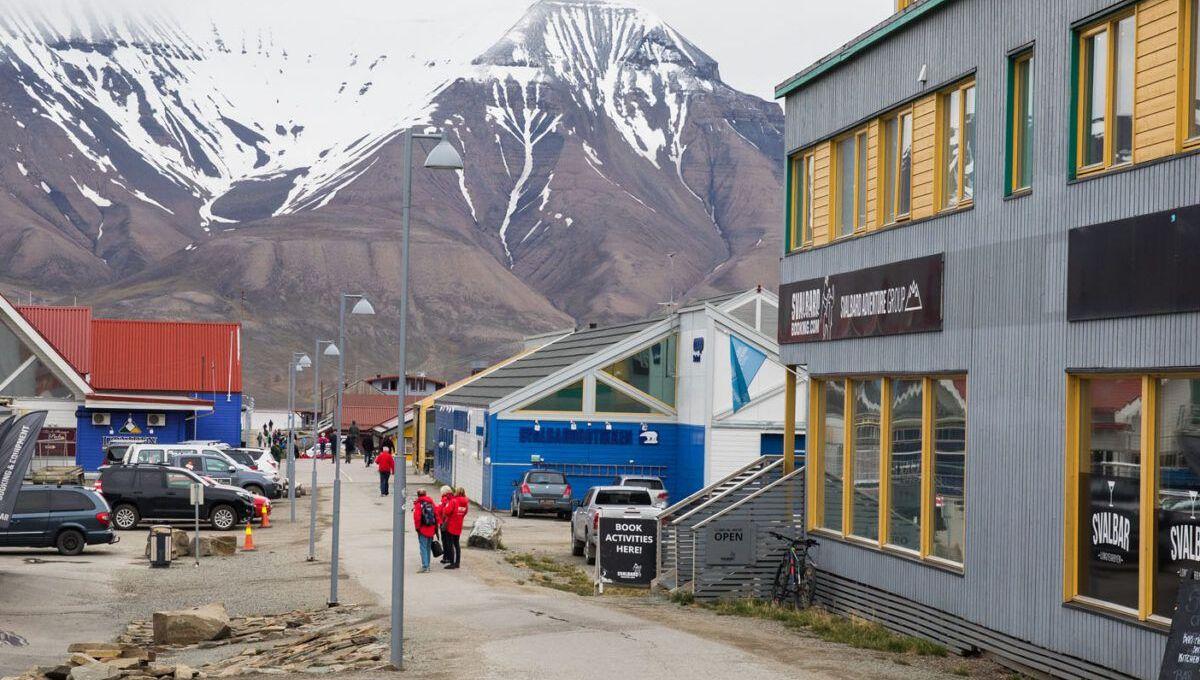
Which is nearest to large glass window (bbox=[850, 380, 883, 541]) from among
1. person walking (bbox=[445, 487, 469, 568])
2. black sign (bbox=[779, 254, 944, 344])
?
black sign (bbox=[779, 254, 944, 344])

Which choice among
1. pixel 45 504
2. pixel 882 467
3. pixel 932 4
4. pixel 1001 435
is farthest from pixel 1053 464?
pixel 45 504

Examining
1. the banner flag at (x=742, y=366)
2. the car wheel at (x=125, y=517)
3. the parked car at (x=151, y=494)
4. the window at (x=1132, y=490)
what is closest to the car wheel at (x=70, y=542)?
the parked car at (x=151, y=494)

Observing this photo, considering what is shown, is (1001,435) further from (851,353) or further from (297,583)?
(297,583)

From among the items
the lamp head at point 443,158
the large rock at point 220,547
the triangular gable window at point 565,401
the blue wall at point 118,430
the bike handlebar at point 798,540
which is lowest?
the large rock at point 220,547

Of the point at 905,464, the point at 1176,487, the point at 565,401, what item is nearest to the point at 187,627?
the point at 905,464

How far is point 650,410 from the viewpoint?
1913 inches

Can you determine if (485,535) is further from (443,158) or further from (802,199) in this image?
(443,158)

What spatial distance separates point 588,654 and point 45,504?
66.4ft

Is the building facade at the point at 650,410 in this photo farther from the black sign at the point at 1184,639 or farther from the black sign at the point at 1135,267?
the black sign at the point at 1184,639

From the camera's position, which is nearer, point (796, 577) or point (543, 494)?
point (796, 577)

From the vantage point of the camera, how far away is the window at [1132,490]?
45.9 feet

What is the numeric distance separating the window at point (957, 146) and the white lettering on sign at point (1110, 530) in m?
4.69

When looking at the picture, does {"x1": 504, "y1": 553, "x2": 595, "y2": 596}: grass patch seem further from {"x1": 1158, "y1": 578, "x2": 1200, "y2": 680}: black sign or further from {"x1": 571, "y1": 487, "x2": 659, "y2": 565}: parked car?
{"x1": 1158, "y1": 578, "x2": 1200, "y2": 680}: black sign

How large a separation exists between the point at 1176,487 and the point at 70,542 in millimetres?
26419
